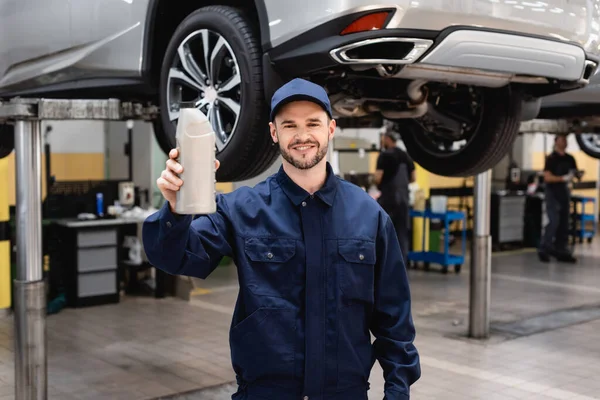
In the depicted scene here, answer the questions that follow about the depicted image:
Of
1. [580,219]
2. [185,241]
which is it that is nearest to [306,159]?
[185,241]

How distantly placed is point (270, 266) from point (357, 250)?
25 cm

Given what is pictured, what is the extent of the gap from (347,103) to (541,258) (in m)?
7.93

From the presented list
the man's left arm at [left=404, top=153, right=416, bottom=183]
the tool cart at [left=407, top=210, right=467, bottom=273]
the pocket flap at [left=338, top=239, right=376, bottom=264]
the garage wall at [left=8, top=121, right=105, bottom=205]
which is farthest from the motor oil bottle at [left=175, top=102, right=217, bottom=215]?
the tool cart at [left=407, top=210, right=467, bottom=273]

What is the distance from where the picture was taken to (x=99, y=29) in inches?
153

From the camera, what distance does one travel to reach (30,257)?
4113mm

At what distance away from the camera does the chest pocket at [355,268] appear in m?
2.09

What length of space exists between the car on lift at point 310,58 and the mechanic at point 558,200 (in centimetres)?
607

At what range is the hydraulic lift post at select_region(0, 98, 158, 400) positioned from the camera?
160 inches

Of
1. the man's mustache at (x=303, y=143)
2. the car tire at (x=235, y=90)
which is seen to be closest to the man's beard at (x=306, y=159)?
the man's mustache at (x=303, y=143)

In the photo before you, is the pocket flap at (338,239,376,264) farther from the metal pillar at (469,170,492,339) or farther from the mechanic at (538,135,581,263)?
the mechanic at (538,135,581,263)

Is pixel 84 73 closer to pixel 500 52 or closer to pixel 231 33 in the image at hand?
pixel 231 33

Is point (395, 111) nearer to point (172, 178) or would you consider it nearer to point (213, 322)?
point (172, 178)

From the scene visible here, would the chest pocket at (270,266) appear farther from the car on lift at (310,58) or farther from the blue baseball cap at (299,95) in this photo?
the car on lift at (310,58)

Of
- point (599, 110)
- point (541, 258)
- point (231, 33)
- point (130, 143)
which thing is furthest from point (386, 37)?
point (541, 258)
